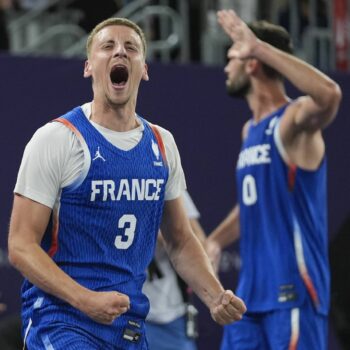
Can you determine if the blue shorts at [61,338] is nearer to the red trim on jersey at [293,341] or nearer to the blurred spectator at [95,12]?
the red trim on jersey at [293,341]

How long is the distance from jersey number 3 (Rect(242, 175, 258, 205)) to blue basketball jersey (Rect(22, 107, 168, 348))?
2136mm

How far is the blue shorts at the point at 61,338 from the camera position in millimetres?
4727

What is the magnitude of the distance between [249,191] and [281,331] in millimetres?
913

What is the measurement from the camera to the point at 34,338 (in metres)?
4.86

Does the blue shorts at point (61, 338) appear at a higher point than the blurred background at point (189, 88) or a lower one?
lower

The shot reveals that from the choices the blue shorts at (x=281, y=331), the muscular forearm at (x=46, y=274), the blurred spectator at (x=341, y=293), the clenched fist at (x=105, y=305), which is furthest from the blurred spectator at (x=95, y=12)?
the clenched fist at (x=105, y=305)

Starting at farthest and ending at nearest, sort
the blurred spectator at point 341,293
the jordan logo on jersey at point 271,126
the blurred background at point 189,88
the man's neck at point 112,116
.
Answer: the blurred spectator at point 341,293 → the blurred background at point 189,88 → the jordan logo on jersey at point 271,126 → the man's neck at point 112,116

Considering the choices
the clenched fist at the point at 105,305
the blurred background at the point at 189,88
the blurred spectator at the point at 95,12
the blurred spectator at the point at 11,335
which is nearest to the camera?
the clenched fist at the point at 105,305

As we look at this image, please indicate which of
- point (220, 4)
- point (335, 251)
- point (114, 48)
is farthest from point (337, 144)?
point (114, 48)

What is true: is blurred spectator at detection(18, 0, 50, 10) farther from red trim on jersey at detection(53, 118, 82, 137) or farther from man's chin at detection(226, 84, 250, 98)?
red trim on jersey at detection(53, 118, 82, 137)

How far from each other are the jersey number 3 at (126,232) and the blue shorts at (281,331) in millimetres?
2031

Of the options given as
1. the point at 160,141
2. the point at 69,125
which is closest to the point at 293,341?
the point at 160,141

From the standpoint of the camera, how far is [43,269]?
459 centimetres

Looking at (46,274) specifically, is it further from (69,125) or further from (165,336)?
(165,336)
